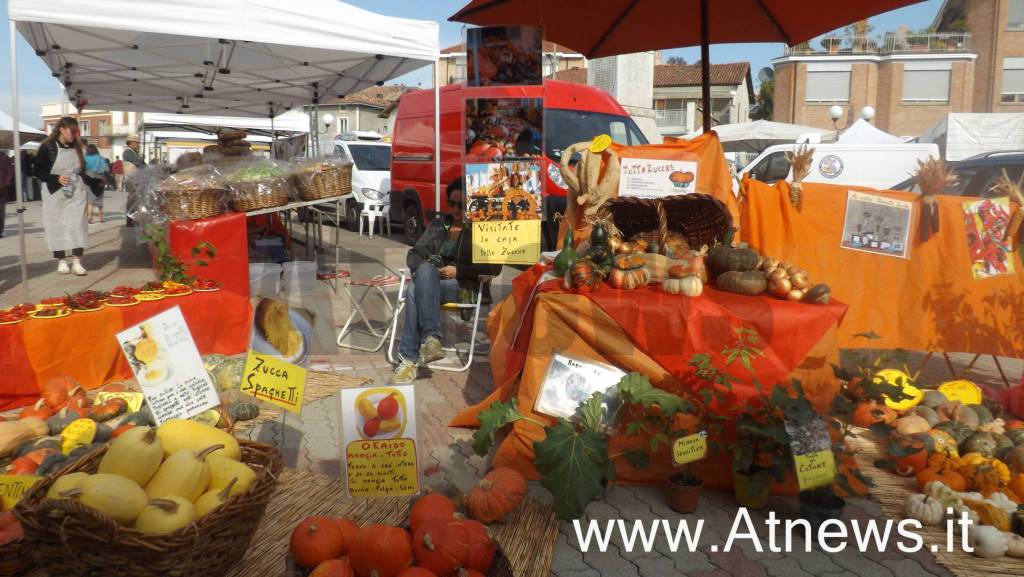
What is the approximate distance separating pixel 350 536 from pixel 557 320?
1.70 metres

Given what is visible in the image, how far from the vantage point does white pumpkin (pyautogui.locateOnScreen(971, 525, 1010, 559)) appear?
281cm

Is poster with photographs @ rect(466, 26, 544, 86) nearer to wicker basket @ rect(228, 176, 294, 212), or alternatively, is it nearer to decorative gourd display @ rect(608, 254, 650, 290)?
decorative gourd display @ rect(608, 254, 650, 290)

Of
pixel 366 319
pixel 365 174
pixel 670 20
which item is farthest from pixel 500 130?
pixel 365 174

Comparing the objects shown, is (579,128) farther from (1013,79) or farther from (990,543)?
(1013,79)

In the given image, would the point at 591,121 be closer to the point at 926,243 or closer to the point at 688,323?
the point at 926,243

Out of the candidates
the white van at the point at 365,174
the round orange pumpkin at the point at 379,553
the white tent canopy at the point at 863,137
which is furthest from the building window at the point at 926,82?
the round orange pumpkin at the point at 379,553

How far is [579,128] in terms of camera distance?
9891mm

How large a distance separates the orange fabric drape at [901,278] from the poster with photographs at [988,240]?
4 cm

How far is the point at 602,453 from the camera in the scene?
9.77ft

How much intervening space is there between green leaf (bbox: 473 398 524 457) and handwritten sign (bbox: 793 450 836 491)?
1.26 metres

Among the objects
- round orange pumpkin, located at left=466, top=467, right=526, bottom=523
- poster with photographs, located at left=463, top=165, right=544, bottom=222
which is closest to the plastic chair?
poster with photographs, located at left=463, top=165, right=544, bottom=222

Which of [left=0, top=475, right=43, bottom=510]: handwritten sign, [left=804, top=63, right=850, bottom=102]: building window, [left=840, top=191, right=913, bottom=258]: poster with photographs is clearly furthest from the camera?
[left=804, top=63, right=850, bottom=102]: building window

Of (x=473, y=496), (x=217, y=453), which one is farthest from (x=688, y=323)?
→ (x=217, y=453)

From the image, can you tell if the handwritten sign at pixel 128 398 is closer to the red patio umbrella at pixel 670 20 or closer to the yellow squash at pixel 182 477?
the yellow squash at pixel 182 477
